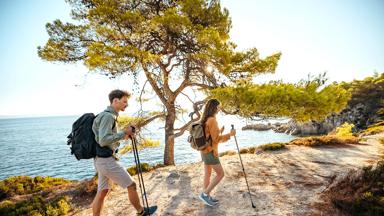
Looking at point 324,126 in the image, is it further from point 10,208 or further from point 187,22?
point 10,208

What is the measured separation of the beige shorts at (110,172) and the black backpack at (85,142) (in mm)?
112

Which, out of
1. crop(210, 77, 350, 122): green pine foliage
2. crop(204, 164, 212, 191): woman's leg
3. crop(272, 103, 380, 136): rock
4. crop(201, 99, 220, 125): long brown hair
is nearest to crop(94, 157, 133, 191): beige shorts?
crop(204, 164, 212, 191): woman's leg

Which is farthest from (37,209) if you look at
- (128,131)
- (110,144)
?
(128,131)

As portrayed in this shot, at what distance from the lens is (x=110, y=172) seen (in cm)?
361

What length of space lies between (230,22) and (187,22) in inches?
117

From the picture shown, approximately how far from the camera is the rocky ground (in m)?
4.93

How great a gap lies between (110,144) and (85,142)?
0.38m

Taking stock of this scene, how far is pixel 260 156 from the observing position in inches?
393

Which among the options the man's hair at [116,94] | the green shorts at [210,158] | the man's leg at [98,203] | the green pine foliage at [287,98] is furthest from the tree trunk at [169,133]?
the man's hair at [116,94]

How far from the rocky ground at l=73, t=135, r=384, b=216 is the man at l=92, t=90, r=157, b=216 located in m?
1.87

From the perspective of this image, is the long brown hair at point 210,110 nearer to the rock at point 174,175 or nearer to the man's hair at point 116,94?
the man's hair at point 116,94

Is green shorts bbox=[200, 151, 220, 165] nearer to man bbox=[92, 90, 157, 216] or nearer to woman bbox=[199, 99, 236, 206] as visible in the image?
woman bbox=[199, 99, 236, 206]

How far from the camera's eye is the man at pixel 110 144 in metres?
3.42

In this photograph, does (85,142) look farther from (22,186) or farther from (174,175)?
(22,186)
